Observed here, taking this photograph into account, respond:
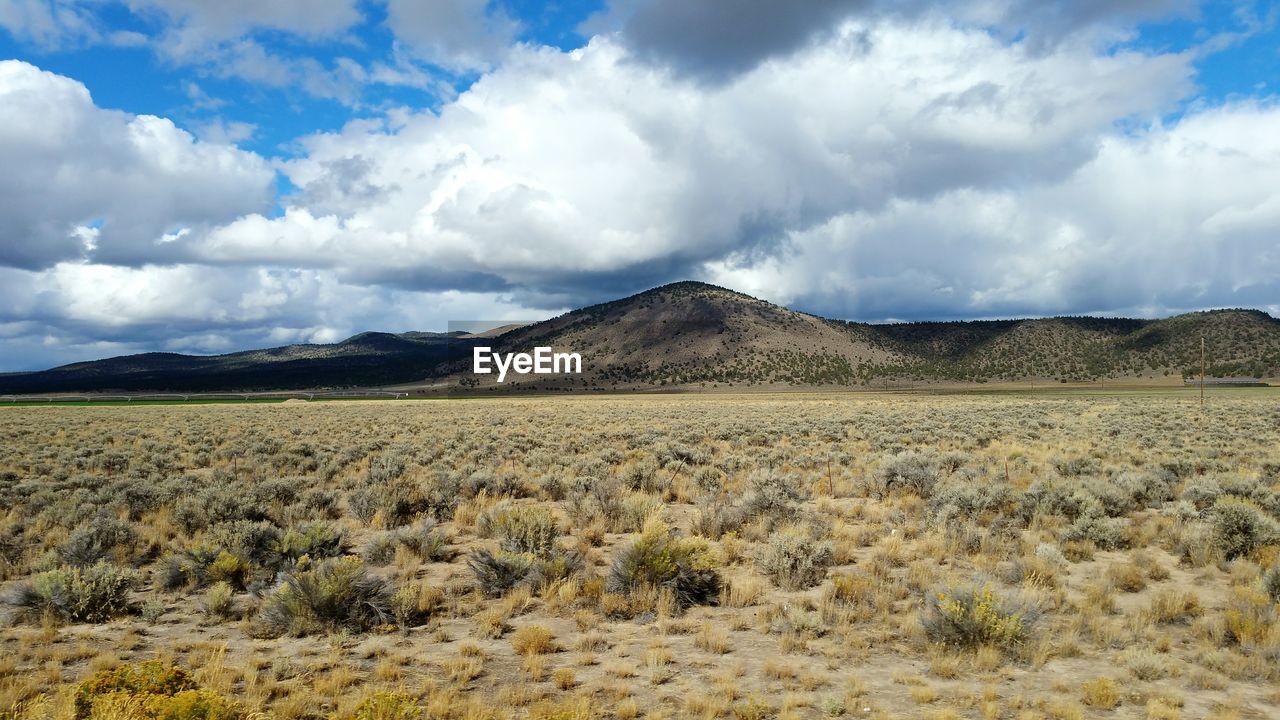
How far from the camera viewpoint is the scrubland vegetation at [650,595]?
6316mm

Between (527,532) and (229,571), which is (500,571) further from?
(229,571)

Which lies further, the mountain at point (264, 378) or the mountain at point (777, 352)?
the mountain at point (264, 378)

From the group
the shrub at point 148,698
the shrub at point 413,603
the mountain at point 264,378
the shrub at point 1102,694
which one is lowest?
the shrub at point 1102,694

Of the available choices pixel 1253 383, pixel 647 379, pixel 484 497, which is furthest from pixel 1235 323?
A: pixel 484 497

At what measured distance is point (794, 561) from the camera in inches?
395

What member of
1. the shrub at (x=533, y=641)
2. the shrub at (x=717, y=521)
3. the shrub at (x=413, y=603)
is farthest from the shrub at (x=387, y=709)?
the shrub at (x=717, y=521)

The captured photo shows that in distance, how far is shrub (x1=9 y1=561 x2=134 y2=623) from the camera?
328 inches

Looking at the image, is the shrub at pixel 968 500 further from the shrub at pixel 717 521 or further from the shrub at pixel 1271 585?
the shrub at pixel 1271 585

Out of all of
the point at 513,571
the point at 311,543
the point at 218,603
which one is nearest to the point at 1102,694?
the point at 513,571

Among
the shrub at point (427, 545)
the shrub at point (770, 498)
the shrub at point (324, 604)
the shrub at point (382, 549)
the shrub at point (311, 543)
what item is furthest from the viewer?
the shrub at point (770, 498)

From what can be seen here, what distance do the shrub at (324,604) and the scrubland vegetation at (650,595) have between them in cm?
4

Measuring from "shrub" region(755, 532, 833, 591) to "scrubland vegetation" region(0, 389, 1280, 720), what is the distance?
0.05 m

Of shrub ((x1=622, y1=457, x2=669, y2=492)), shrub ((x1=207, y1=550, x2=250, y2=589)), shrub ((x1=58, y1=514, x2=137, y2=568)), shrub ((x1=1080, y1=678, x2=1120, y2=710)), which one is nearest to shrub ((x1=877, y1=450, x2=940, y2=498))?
shrub ((x1=622, y1=457, x2=669, y2=492))

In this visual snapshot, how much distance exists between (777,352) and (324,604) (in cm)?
13933
